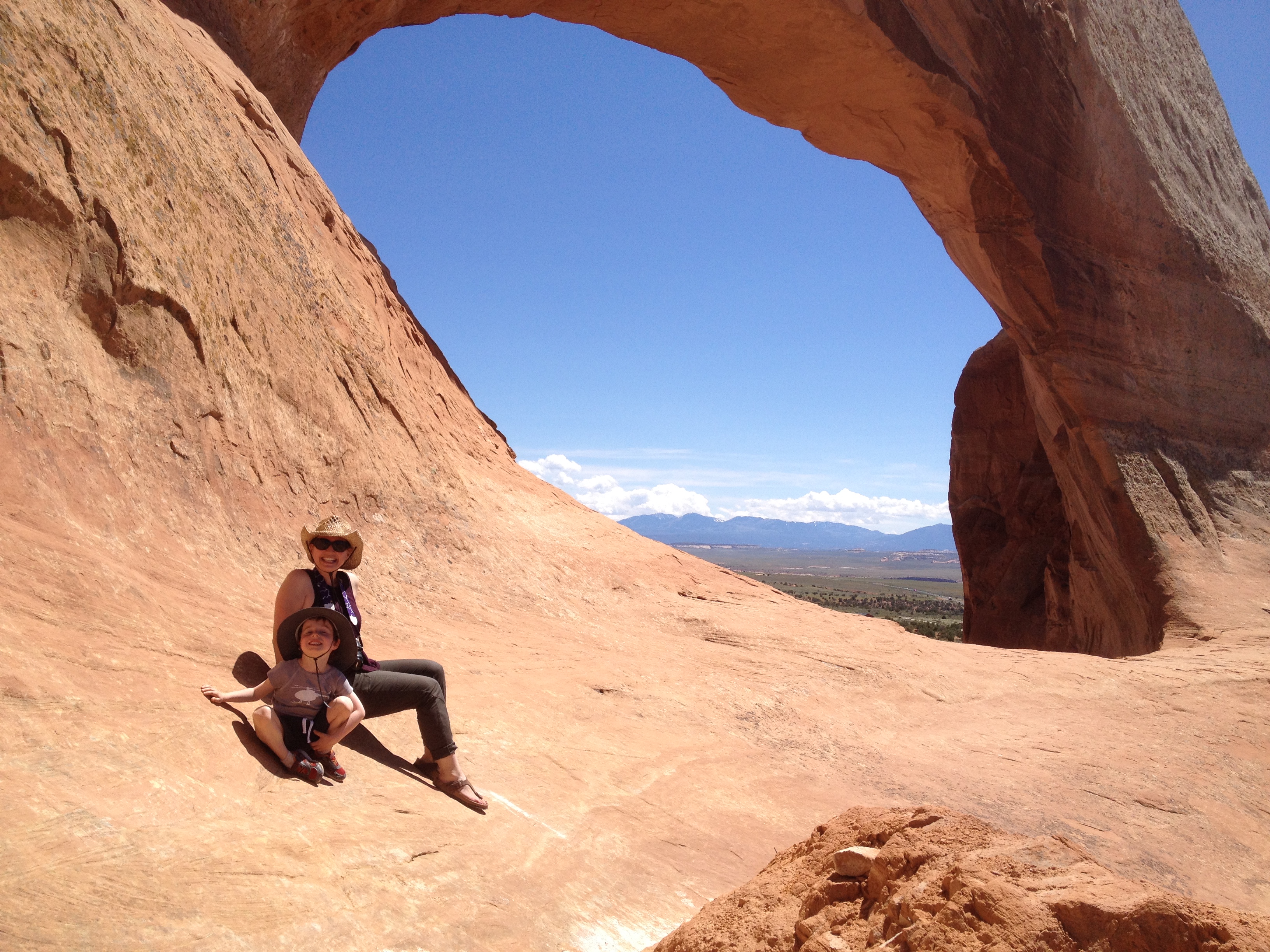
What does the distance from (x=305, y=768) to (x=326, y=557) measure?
1.06 meters

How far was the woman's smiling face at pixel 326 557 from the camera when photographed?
424 centimetres

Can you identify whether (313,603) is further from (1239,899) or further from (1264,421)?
(1264,421)

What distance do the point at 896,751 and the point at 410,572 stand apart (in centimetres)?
412

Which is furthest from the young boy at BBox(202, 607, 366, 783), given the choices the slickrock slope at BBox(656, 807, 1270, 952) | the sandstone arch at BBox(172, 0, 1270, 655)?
the sandstone arch at BBox(172, 0, 1270, 655)

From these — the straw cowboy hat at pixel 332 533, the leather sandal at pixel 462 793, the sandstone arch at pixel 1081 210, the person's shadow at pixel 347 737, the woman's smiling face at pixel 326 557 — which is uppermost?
the sandstone arch at pixel 1081 210

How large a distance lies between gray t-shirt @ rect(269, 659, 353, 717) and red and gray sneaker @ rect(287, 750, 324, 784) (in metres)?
0.19

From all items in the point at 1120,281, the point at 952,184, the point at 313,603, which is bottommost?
the point at 313,603

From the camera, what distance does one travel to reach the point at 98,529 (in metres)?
4.83

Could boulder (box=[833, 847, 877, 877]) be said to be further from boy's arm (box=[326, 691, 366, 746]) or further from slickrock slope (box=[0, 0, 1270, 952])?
boy's arm (box=[326, 691, 366, 746])

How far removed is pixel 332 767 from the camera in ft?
12.1

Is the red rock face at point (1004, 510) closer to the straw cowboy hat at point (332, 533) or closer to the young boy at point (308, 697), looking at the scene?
the straw cowboy hat at point (332, 533)

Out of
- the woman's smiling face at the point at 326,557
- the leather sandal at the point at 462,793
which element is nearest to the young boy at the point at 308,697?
the woman's smiling face at the point at 326,557

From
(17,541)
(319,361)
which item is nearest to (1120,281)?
(319,361)

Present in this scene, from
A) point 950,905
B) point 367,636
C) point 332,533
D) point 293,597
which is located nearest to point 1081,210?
point 367,636
